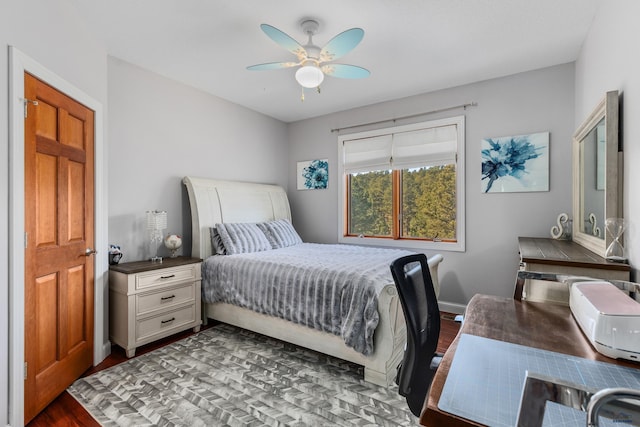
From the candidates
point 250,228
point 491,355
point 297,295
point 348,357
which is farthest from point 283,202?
point 491,355

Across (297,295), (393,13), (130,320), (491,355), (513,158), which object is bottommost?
(130,320)

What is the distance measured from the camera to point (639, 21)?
1491 mm

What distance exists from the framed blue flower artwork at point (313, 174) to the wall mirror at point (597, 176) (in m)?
2.91

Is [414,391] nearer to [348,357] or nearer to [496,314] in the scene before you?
[496,314]

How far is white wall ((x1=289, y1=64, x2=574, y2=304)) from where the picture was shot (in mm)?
3098

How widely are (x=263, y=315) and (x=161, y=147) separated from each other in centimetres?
211

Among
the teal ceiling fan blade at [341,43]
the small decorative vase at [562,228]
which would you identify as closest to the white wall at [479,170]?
the small decorative vase at [562,228]

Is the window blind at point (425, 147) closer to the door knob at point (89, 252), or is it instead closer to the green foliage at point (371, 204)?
the green foliage at point (371, 204)

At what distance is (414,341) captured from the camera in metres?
1.28

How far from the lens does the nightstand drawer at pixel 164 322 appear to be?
2662 mm

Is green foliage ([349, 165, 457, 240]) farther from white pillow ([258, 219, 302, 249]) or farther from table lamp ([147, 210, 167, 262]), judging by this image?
table lamp ([147, 210, 167, 262])

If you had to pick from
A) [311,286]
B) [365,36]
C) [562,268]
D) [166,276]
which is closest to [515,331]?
[562,268]

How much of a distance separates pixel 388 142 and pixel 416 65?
1148mm

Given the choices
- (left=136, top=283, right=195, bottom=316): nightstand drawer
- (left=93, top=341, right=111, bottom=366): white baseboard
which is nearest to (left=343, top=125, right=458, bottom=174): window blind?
(left=136, top=283, right=195, bottom=316): nightstand drawer
